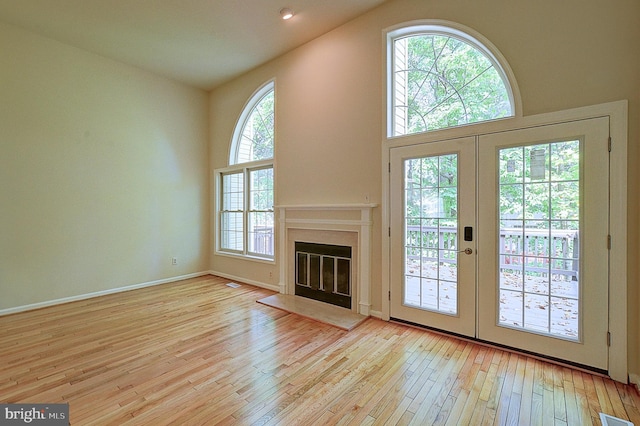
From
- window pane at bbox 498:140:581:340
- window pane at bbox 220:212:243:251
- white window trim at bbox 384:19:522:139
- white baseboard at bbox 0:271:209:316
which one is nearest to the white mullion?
window pane at bbox 220:212:243:251

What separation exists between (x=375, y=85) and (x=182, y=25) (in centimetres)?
252

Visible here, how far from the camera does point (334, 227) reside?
383cm

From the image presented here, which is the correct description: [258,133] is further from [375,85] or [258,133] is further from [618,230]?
[618,230]

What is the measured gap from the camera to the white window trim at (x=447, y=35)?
2625mm

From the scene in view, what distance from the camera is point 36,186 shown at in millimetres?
3807

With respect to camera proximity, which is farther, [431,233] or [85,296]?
[85,296]

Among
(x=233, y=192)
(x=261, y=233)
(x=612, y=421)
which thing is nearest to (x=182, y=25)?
(x=233, y=192)

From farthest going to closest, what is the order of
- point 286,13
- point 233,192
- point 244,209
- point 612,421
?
point 233,192 → point 244,209 → point 286,13 → point 612,421

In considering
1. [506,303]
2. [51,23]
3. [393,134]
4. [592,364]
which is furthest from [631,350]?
[51,23]

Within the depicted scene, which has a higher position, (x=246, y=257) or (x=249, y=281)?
(x=246, y=257)

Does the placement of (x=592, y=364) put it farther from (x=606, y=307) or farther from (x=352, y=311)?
(x=352, y=311)

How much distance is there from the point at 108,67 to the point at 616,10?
5942mm

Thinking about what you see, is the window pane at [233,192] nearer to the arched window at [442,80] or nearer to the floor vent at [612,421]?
the arched window at [442,80]

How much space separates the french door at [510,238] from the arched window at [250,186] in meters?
2.36
